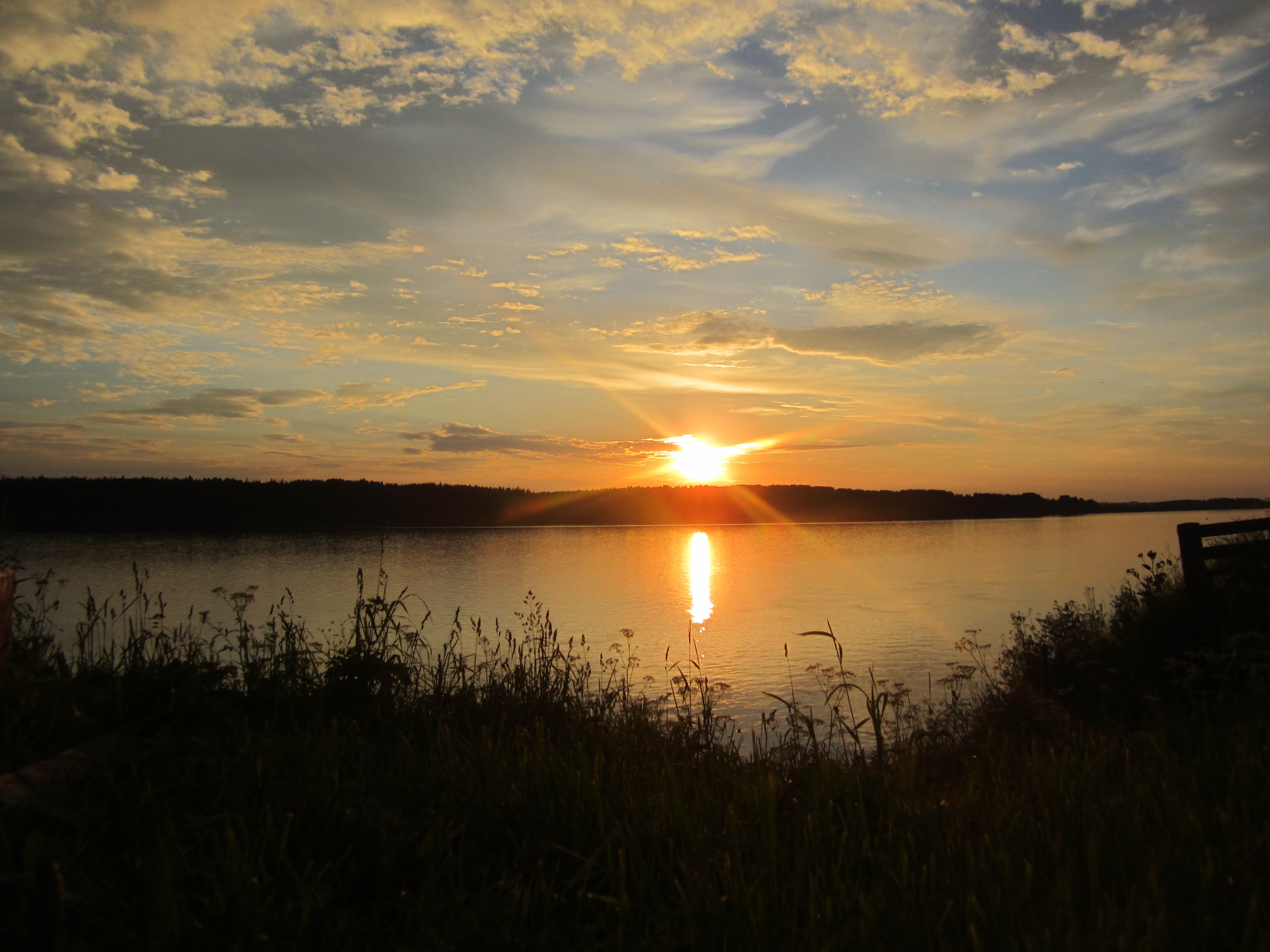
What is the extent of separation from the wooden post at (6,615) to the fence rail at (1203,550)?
11.4 metres

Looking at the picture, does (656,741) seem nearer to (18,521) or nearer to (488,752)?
(488,752)

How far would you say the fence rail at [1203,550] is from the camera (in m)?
9.55

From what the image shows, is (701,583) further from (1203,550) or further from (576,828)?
(576,828)

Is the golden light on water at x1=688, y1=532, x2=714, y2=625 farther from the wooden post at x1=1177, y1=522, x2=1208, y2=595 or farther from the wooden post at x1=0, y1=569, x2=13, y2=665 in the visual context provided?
the wooden post at x1=0, y1=569, x2=13, y2=665

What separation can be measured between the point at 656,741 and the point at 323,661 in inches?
122

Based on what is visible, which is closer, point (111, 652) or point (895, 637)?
point (111, 652)

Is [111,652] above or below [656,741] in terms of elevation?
above

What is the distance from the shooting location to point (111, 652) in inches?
274

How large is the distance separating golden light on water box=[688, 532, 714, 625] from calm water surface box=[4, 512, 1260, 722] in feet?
0.58

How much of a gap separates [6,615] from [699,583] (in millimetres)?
28512

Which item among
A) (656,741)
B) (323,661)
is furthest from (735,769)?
(323,661)

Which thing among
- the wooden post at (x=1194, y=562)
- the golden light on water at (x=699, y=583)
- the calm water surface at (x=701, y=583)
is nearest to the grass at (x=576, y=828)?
the wooden post at (x=1194, y=562)

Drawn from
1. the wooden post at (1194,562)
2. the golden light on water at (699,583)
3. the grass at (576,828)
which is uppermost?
the wooden post at (1194,562)

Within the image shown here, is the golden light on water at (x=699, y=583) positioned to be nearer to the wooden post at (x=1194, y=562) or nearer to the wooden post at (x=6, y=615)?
the wooden post at (x=1194, y=562)
